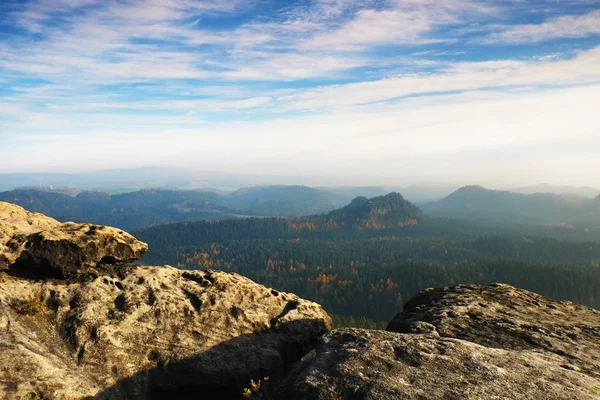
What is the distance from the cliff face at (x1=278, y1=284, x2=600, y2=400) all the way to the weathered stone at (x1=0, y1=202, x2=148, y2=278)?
15.7 metres

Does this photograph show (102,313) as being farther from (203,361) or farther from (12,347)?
(203,361)

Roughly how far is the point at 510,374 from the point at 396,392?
5.16 metres

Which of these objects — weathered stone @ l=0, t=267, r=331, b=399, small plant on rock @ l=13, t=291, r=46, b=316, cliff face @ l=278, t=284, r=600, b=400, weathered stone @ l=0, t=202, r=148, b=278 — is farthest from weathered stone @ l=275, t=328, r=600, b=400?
weathered stone @ l=0, t=202, r=148, b=278

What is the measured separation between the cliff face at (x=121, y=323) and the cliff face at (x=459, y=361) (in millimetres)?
6534

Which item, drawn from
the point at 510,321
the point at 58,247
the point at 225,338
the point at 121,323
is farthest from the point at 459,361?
the point at 58,247

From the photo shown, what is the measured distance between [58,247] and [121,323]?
643cm

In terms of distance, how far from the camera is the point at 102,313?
19.6 metres

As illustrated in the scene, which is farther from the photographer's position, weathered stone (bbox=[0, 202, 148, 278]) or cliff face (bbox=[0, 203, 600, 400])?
weathered stone (bbox=[0, 202, 148, 278])

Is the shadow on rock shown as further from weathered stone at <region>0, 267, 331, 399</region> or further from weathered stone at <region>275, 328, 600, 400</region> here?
weathered stone at <region>275, 328, 600, 400</region>

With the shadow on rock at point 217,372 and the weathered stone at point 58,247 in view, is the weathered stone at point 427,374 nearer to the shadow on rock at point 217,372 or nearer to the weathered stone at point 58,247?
the shadow on rock at point 217,372

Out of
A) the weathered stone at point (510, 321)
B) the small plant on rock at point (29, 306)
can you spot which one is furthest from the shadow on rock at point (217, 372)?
the weathered stone at point (510, 321)

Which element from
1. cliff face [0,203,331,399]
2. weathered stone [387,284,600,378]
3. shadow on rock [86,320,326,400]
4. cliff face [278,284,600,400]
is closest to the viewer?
Answer: cliff face [278,284,600,400]

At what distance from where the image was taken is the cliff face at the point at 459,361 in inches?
511

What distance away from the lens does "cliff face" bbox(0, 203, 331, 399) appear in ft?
53.3
